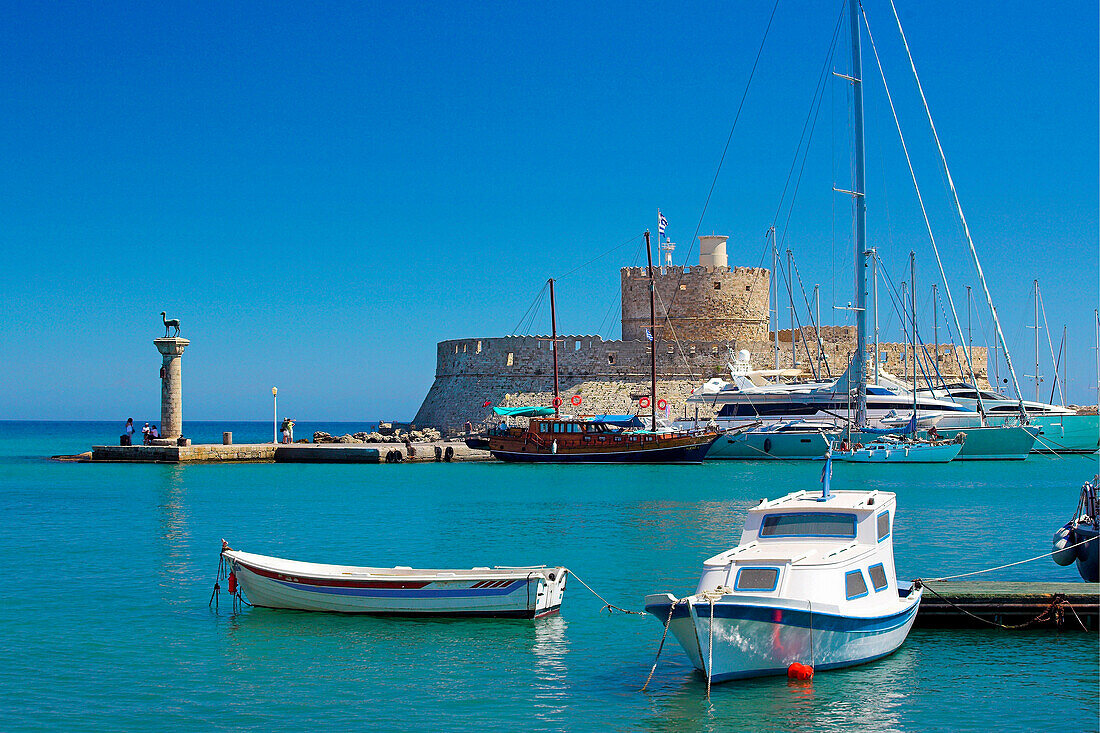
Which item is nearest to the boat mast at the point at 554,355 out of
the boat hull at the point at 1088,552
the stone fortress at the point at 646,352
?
the stone fortress at the point at 646,352

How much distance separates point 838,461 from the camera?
3062 centimetres

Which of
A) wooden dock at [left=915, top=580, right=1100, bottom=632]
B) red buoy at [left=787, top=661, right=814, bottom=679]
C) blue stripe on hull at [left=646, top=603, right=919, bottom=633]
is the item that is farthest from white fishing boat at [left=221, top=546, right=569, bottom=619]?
wooden dock at [left=915, top=580, right=1100, bottom=632]

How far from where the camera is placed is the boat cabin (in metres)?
8.47


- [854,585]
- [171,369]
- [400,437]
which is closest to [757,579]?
[854,585]

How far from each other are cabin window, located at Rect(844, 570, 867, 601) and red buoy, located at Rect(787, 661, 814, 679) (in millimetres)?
636

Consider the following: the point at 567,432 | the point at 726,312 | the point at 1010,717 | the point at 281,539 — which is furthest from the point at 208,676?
the point at 726,312

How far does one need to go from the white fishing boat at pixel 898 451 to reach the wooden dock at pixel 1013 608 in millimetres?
19984

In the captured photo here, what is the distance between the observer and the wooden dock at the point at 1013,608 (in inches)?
405

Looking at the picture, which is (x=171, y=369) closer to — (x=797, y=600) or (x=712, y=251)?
(x=712, y=251)

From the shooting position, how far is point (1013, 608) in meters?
10.4

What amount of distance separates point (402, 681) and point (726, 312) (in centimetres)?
3119

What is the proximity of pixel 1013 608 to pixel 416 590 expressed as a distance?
5.62 meters

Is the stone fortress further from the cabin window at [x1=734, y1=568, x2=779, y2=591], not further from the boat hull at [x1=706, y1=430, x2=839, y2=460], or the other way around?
the cabin window at [x1=734, y1=568, x2=779, y2=591]

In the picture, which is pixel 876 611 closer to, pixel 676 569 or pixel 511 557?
pixel 676 569
